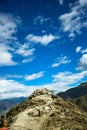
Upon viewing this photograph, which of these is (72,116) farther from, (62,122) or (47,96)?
(47,96)

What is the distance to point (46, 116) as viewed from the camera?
64250 mm

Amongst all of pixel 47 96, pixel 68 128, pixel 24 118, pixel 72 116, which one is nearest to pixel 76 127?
pixel 68 128

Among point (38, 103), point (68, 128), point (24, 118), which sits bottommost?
point (68, 128)

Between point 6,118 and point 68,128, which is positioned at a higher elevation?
point 6,118

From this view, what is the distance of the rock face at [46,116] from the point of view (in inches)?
2362

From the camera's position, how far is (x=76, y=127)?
2357 inches

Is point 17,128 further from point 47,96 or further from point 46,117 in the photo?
point 47,96

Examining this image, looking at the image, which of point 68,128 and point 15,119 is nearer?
point 68,128

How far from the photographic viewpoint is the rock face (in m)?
60.0

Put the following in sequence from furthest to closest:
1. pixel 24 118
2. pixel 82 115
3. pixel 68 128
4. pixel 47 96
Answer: pixel 47 96 < pixel 82 115 < pixel 24 118 < pixel 68 128

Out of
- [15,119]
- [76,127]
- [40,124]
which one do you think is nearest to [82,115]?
[76,127]

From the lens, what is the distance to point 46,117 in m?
63.8

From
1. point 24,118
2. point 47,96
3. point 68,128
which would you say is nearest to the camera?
point 68,128

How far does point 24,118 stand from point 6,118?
965 cm
